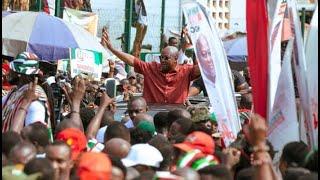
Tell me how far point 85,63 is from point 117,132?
24.5ft

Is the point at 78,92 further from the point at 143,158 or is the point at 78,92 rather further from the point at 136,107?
the point at 143,158

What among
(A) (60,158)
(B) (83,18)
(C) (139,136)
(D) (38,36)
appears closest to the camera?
(A) (60,158)

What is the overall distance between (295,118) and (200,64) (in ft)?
5.49

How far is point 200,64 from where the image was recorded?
825 centimetres

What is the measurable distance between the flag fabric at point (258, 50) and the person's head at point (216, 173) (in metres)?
1.87

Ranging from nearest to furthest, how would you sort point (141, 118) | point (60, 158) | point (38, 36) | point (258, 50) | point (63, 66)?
point (60, 158) → point (258, 50) → point (141, 118) → point (63, 66) → point (38, 36)

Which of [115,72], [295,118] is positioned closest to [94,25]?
[115,72]

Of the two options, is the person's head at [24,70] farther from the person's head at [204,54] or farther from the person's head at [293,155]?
the person's head at [293,155]

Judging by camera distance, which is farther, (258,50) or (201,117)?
(201,117)

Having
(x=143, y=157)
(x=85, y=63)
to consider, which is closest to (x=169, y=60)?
(x=143, y=157)

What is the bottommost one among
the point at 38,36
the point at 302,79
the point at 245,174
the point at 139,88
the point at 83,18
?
the point at 245,174

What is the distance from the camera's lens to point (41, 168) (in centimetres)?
522

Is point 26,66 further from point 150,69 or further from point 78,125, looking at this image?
point 150,69

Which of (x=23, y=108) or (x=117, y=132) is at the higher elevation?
(x=23, y=108)
